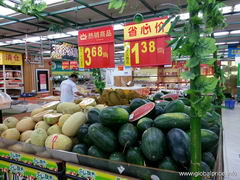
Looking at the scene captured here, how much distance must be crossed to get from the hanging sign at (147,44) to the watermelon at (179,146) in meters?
2.26

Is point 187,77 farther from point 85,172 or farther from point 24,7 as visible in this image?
point 24,7

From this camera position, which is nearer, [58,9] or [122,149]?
[122,149]

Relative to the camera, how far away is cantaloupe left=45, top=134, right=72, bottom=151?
47.7 inches

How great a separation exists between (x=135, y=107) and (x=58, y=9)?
4.16 metres

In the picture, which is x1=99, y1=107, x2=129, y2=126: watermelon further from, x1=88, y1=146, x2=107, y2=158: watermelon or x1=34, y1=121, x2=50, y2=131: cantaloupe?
x1=34, y1=121, x2=50, y2=131: cantaloupe

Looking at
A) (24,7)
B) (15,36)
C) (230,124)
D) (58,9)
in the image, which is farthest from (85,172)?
(15,36)

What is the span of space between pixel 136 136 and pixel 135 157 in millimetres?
139

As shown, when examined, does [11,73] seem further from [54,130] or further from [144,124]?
[144,124]

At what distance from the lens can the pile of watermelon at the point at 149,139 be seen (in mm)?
939

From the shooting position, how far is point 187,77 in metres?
0.59

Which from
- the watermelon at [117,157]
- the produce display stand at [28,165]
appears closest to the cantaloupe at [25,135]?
the produce display stand at [28,165]

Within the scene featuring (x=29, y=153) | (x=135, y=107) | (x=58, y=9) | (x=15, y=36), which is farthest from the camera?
(x=15, y=36)

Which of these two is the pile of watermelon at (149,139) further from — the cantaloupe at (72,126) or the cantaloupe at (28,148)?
the cantaloupe at (28,148)

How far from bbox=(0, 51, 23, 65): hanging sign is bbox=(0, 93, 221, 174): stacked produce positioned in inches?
387
